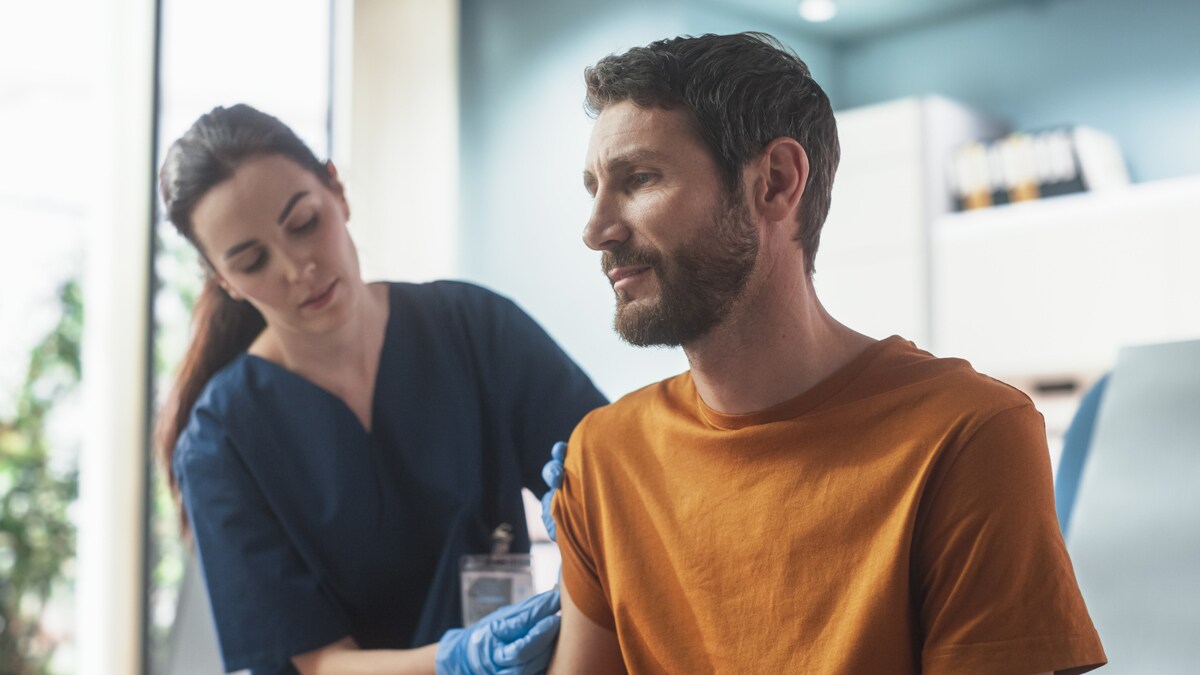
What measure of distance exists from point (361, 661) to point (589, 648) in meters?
0.41

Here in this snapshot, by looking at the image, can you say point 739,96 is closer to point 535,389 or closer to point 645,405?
point 645,405

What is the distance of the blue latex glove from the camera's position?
4.37 ft

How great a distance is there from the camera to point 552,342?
1653 millimetres

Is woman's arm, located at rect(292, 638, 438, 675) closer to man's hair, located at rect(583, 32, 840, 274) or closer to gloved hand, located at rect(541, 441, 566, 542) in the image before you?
gloved hand, located at rect(541, 441, 566, 542)

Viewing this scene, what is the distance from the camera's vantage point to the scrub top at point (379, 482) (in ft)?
5.28

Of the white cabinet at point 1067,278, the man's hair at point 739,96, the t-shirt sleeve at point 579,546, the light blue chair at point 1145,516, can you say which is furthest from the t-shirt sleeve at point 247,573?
the white cabinet at point 1067,278

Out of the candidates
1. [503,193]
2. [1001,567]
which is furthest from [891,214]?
[1001,567]

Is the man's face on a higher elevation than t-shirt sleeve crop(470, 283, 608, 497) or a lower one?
higher

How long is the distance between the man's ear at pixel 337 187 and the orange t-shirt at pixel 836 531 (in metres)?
0.53

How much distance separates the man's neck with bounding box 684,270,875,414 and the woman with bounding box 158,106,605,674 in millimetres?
457

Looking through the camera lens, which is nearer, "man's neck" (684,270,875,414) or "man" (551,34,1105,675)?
"man" (551,34,1105,675)

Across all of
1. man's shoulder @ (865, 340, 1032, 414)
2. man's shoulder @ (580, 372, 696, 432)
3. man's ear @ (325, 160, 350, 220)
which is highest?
man's ear @ (325, 160, 350, 220)

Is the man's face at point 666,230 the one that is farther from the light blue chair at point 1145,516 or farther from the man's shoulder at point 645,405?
the light blue chair at point 1145,516

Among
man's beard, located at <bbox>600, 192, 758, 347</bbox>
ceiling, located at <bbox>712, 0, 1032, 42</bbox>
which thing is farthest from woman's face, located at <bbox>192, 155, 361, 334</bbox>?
ceiling, located at <bbox>712, 0, 1032, 42</bbox>
